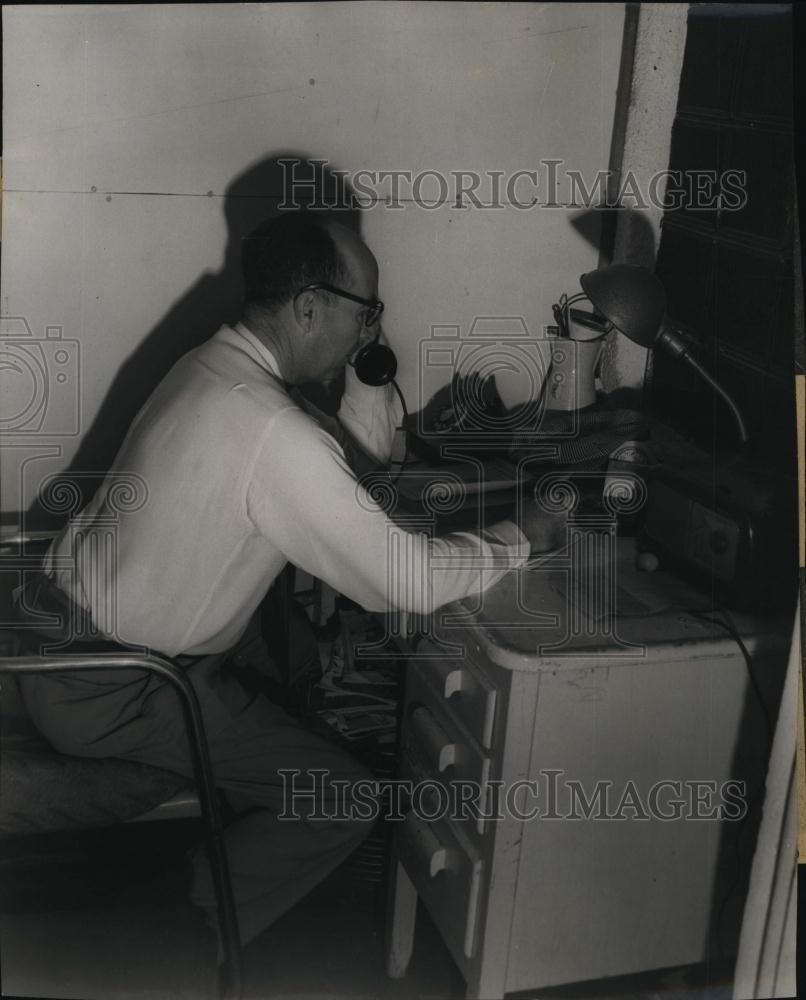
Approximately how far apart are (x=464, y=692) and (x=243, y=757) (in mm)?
403

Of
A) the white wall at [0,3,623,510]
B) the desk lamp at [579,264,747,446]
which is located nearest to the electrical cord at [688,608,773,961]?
the desk lamp at [579,264,747,446]

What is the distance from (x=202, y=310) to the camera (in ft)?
6.16

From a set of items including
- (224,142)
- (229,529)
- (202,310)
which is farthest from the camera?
(202,310)

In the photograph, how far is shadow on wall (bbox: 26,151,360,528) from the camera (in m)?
1.82

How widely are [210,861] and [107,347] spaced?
1.01m

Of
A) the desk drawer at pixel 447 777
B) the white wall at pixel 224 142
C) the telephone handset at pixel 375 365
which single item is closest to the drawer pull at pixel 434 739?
the desk drawer at pixel 447 777

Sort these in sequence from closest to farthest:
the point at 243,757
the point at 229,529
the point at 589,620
A: the point at 589,620 < the point at 229,529 < the point at 243,757

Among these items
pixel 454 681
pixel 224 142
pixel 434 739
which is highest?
pixel 224 142

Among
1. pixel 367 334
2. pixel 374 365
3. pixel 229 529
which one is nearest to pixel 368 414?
pixel 374 365

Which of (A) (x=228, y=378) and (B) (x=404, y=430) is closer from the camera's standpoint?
(A) (x=228, y=378)

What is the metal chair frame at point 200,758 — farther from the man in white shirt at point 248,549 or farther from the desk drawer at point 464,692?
the desk drawer at point 464,692

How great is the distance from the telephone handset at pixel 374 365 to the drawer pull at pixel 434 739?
645 mm

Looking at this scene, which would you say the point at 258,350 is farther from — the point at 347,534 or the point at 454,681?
the point at 454,681

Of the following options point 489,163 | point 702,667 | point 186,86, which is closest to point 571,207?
point 489,163
